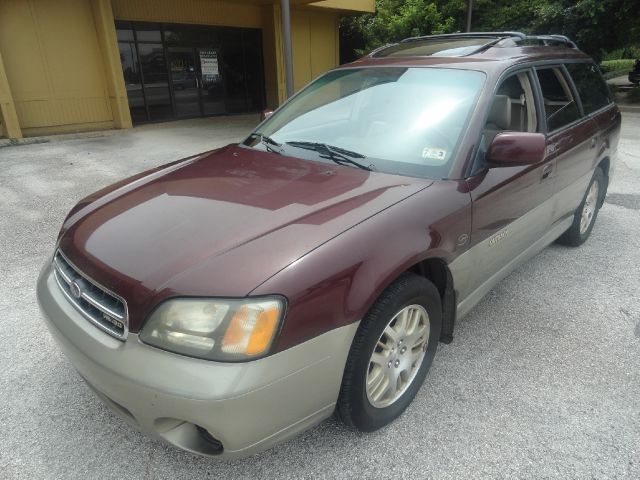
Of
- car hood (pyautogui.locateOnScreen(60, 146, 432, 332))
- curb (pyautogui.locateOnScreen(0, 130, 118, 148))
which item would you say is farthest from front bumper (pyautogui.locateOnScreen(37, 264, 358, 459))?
curb (pyautogui.locateOnScreen(0, 130, 118, 148))

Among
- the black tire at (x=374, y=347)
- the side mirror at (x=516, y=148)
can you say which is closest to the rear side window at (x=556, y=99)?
the side mirror at (x=516, y=148)

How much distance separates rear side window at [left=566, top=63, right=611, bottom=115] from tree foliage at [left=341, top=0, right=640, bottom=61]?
40.8 ft

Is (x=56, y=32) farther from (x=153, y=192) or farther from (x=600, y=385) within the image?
(x=600, y=385)

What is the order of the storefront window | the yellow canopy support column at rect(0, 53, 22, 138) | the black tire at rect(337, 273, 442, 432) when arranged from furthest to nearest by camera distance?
the storefront window → the yellow canopy support column at rect(0, 53, 22, 138) → the black tire at rect(337, 273, 442, 432)

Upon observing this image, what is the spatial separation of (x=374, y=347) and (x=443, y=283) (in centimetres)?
63

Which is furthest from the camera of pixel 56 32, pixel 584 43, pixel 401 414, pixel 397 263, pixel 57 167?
pixel 584 43

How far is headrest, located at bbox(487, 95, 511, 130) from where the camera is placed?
2670mm

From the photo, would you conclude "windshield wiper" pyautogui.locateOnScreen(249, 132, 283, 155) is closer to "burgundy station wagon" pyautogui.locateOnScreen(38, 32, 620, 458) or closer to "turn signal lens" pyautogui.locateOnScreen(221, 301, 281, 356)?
"burgundy station wagon" pyautogui.locateOnScreen(38, 32, 620, 458)

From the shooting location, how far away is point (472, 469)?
199 centimetres

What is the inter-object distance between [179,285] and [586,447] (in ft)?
6.28

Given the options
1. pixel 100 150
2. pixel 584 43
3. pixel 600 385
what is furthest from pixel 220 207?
pixel 584 43

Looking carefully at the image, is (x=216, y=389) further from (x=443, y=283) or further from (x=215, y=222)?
(x=443, y=283)

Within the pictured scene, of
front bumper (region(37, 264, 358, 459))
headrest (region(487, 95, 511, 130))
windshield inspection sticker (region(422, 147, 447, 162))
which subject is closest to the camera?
front bumper (region(37, 264, 358, 459))

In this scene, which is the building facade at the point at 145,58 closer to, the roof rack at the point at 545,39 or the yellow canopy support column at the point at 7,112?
the yellow canopy support column at the point at 7,112
